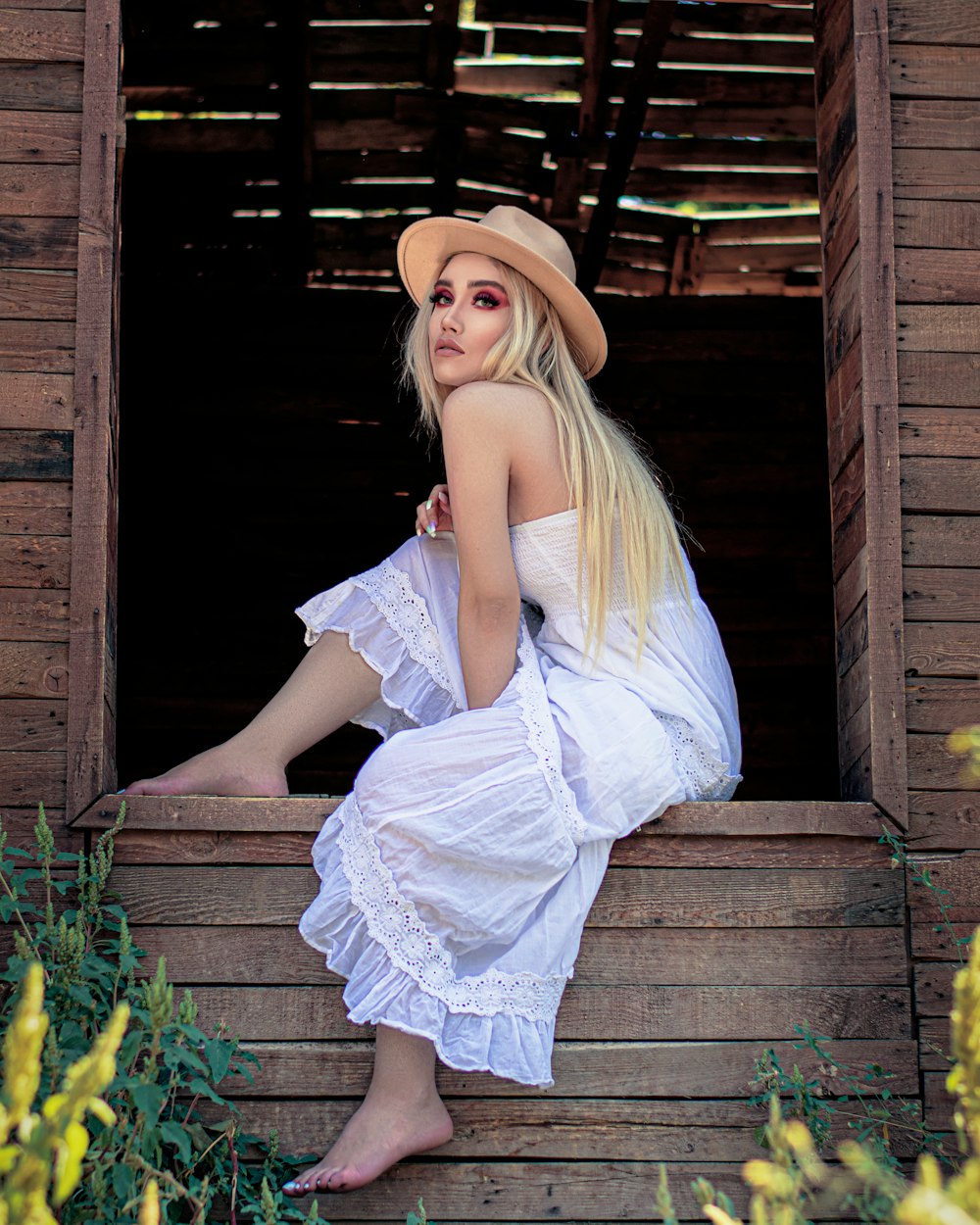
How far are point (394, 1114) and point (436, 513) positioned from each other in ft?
3.94

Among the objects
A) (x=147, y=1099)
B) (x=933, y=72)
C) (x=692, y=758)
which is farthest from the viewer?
(x=933, y=72)

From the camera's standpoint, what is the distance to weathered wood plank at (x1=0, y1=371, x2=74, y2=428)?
9.05 ft

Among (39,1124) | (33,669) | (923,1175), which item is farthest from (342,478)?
(923,1175)

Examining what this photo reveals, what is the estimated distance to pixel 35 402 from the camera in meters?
2.77

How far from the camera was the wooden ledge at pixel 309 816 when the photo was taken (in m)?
2.57

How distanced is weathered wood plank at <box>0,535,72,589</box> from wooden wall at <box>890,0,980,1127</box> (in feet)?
5.56

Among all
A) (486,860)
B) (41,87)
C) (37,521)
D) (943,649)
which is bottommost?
(486,860)

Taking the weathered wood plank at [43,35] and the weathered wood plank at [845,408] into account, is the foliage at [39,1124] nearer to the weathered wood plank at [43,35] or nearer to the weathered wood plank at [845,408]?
the weathered wood plank at [845,408]

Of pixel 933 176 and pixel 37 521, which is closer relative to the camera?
pixel 37 521

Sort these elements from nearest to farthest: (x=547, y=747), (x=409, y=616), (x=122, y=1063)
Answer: (x=122, y=1063), (x=547, y=747), (x=409, y=616)

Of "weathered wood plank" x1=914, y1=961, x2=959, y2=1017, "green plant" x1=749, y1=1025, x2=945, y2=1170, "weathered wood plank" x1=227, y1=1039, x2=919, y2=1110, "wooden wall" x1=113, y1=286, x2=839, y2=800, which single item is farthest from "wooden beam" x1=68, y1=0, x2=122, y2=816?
"wooden wall" x1=113, y1=286, x2=839, y2=800

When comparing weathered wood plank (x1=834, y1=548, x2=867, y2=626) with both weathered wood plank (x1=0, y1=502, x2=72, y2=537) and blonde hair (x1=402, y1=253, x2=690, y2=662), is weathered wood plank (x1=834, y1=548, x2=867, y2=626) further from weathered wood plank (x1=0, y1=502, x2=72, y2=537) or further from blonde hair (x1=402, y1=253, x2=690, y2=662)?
weathered wood plank (x1=0, y1=502, x2=72, y2=537)

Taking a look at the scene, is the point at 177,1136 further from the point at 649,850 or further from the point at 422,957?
the point at 649,850

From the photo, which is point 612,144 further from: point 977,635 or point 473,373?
point 977,635
